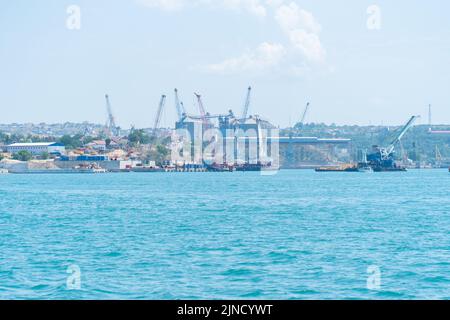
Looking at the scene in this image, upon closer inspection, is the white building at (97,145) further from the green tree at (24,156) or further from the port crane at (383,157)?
the port crane at (383,157)

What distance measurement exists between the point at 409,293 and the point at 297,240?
→ 7.28 m

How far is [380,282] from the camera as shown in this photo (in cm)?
1171

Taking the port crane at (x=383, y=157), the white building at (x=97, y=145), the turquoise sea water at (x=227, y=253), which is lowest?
the turquoise sea water at (x=227, y=253)

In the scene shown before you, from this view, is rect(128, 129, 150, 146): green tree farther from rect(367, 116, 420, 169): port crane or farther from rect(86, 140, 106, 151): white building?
rect(367, 116, 420, 169): port crane

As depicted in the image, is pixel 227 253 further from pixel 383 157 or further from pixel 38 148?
pixel 38 148

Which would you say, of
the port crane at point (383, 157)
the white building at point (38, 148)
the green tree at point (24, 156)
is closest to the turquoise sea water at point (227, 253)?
the port crane at point (383, 157)

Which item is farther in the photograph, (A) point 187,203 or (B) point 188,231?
(A) point 187,203

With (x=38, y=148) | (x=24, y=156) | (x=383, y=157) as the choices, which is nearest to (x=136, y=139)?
(x=38, y=148)

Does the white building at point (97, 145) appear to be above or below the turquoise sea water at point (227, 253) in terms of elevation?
above
